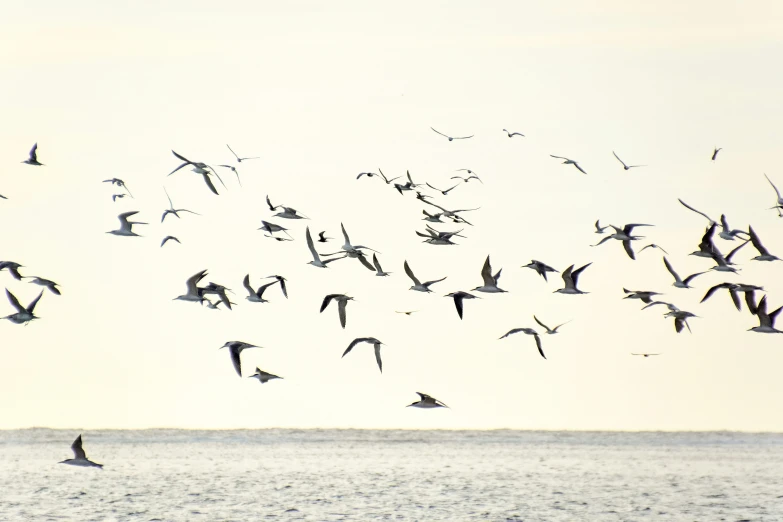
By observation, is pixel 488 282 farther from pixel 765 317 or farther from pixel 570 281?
pixel 765 317

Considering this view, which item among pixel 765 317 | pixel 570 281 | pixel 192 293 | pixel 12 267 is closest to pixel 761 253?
pixel 765 317

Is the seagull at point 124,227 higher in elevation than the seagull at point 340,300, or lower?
higher

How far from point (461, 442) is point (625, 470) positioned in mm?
64242

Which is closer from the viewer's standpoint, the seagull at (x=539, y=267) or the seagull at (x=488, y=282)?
the seagull at (x=488, y=282)

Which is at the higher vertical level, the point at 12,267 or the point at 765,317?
the point at 12,267

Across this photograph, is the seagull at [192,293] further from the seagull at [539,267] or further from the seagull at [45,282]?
the seagull at [539,267]

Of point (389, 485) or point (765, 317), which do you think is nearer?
point (765, 317)

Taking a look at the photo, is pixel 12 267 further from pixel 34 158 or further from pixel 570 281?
pixel 570 281

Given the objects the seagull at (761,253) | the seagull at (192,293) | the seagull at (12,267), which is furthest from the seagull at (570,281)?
the seagull at (12,267)

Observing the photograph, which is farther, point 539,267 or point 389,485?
point 389,485

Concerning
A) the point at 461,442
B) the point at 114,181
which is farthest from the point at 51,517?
the point at 461,442

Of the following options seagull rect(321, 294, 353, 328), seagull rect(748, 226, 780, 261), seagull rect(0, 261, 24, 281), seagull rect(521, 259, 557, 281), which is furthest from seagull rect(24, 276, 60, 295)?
seagull rect(748, 226, 780, 261)

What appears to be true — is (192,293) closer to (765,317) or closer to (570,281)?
(570,281)

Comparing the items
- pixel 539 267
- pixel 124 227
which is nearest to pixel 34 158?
pixel 124 227
